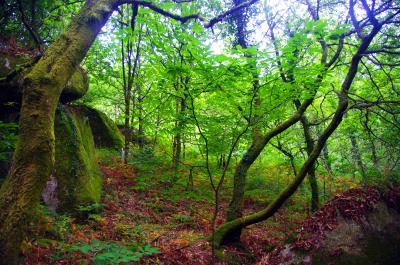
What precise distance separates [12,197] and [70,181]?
4.07 m

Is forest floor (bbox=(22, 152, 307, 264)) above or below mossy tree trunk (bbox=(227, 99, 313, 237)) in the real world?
below

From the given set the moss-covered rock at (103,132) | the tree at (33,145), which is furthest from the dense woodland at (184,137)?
the moss-covered rock at (103,132)

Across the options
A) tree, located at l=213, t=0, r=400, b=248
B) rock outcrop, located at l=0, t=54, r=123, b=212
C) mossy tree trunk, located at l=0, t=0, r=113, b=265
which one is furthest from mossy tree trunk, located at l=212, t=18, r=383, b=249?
mossy tree trunk, located at l=0, t=0, r=113, b=265

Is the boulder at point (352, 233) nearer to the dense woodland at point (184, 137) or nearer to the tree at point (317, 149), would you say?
the dense woodland at point (184, 137)

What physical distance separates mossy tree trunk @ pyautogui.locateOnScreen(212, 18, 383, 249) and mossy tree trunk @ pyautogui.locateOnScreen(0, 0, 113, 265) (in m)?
3.88

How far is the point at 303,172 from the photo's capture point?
5449 mm

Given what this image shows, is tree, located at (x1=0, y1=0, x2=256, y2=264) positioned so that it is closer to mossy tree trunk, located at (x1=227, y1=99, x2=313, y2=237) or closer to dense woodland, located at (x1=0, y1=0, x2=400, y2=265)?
dense woodland, located at (x1=0, y1=0, x2=400, y2=265)

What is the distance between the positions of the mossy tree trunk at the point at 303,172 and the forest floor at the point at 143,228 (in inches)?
13.2

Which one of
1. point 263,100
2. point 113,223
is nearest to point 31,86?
point 113,223

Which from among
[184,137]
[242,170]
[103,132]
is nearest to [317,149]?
[242,170]

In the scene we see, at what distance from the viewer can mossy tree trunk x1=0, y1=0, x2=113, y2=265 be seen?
262 cm

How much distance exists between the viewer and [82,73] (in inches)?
322

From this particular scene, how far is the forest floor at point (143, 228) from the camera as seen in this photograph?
3840mm

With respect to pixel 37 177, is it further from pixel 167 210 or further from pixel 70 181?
pixel 167 210
